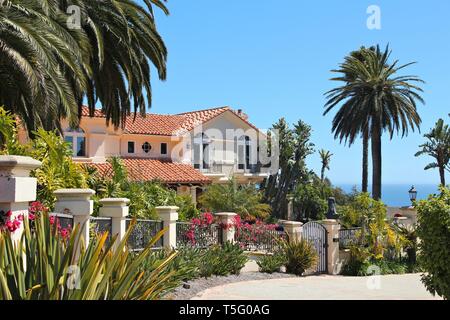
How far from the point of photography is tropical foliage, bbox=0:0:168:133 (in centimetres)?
1274

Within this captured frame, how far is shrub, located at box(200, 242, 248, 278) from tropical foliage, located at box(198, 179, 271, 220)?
1552cm

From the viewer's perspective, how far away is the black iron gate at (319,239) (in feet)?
65.8

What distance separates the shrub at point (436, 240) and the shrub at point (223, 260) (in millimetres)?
5954

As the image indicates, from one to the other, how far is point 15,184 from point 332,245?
1538 centimetres

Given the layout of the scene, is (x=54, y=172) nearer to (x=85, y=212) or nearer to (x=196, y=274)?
(x=85, y=212)

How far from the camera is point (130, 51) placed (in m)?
19.3

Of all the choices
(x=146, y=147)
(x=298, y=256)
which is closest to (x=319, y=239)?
(x=298, y=256)

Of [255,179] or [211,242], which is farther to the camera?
[255,179]

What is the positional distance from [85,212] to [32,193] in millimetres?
2683

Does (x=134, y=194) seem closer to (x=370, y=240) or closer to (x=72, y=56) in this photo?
(x=72, y=56)

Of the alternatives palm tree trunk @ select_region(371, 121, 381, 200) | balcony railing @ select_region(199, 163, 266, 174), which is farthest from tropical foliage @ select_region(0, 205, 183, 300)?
balcony railing @ select_region(199, 163, 266, 174)

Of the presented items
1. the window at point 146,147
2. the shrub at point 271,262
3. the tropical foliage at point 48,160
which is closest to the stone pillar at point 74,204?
the tropical foliage at point 48,160

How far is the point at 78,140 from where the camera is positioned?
1357 inches
